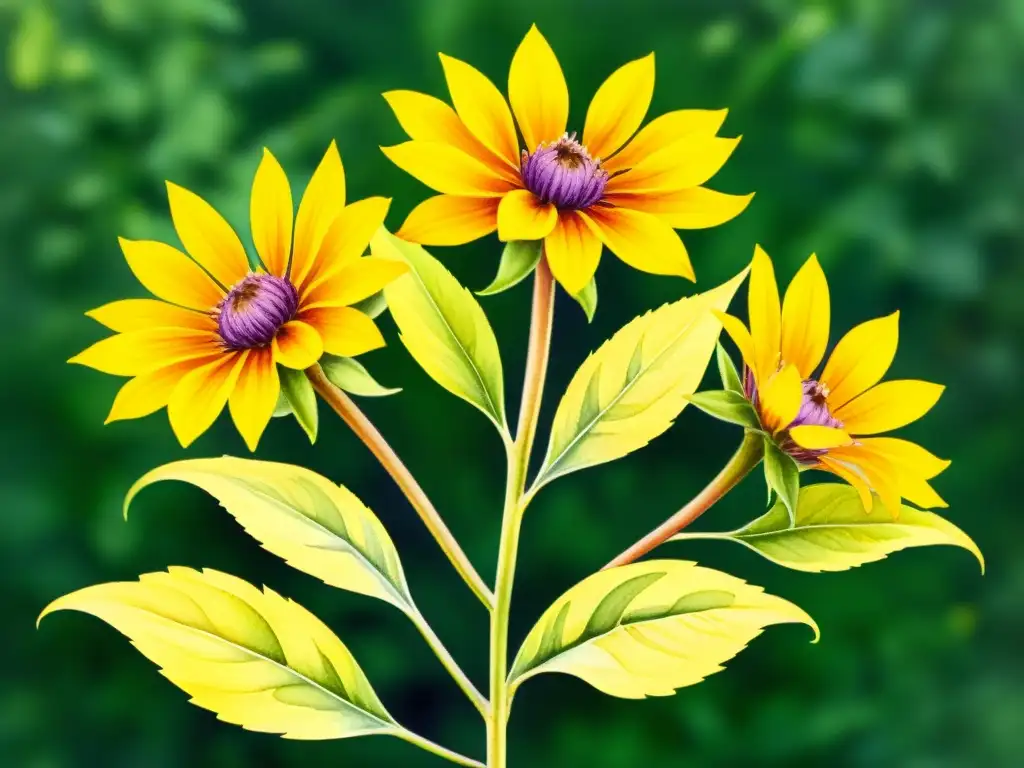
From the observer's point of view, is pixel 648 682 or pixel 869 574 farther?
pixel 869 574

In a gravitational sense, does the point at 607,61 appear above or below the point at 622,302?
above

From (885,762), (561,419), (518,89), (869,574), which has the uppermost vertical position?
(518,89)

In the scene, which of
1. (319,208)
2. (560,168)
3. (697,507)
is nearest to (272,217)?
(319,208)

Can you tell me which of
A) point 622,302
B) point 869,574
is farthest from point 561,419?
point 869,574

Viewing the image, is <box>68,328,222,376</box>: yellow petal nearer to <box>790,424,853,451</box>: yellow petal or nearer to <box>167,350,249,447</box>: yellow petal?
<box>167,350,249,447</box>: yellow petal

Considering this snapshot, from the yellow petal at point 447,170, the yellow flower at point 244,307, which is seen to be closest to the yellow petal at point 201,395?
the yellow flower at point 244,307

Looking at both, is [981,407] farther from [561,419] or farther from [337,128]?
[337,128]

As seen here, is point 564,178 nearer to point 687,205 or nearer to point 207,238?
point 687,205

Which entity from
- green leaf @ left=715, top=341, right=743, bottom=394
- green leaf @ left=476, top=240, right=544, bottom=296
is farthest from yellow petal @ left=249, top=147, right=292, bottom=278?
green leaf @ left=715, top=341, right=743, bottom=394
